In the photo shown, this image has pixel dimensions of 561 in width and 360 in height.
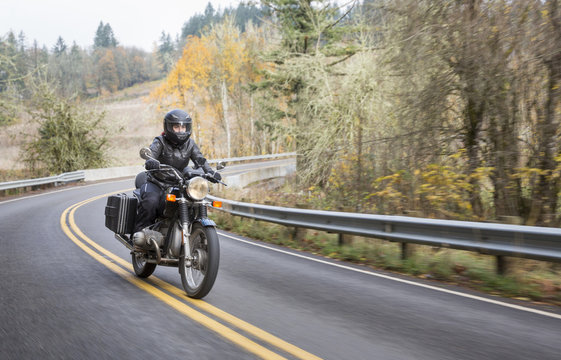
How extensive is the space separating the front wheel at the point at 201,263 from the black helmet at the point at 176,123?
4.06 ft

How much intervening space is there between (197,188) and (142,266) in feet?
5.72

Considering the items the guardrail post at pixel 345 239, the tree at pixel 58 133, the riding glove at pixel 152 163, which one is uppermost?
the tree at pixel 58 133

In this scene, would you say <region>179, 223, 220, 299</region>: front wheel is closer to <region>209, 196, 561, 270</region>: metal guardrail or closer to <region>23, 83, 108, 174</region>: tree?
<region>209, 196, 561, 270</region>: metal guardrail

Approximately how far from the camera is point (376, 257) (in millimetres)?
8023

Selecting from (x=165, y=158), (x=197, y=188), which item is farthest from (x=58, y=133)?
(x=197, y=188)

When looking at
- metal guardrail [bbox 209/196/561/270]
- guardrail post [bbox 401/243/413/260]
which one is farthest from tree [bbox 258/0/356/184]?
guardrail post [bbox 401/243/413/260]

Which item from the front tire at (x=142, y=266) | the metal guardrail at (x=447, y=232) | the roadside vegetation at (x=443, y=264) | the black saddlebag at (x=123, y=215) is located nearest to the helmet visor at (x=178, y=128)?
the black saddlebag at (x=123, y=215)

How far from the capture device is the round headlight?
17.2ft

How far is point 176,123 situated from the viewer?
589 cm

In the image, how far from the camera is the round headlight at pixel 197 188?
5.23 metres

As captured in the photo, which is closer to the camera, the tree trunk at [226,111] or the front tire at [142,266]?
the front tire at [142,266]

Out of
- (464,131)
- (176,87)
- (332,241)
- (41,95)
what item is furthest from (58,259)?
(176,87)

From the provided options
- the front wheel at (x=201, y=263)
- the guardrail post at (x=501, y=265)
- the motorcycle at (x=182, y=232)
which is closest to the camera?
the front wheel at (x=201, y=263)

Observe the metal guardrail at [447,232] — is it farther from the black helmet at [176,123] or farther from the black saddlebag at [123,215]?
the black saddlebag at [123,215]
